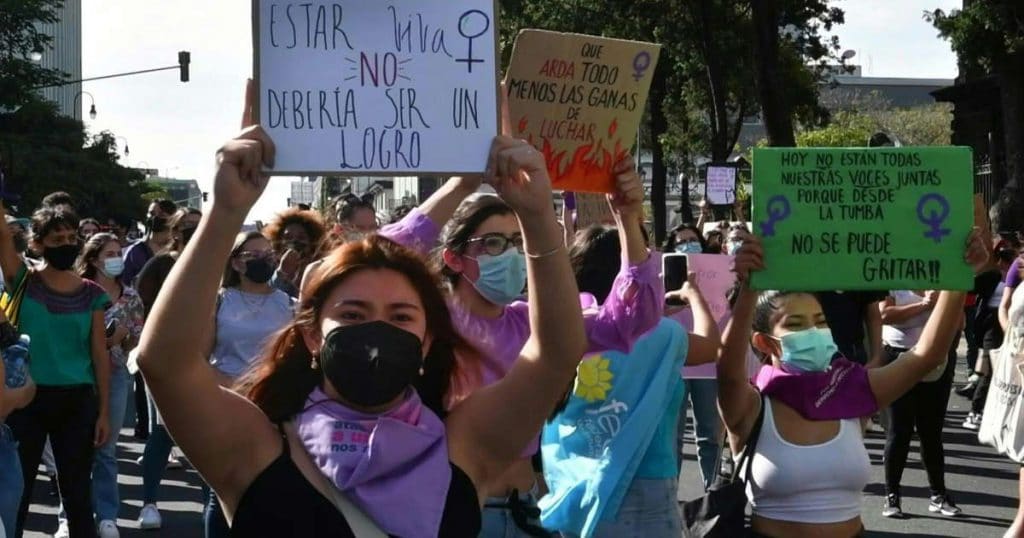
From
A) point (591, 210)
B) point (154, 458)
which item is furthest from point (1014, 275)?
point (154, 458)

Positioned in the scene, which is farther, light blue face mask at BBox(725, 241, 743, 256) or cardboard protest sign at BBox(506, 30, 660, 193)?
cardboard protest sign at BBox(506, 30, 660, 193)

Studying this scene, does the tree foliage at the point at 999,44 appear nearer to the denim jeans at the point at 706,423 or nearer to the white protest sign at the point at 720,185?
the white protest sign at the point at 720,185

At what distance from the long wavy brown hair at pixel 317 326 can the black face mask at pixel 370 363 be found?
0.17m

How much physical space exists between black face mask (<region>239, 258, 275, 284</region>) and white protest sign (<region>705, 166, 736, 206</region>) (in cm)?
1763

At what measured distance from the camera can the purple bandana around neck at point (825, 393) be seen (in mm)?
4832

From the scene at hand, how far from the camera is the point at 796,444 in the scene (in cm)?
480

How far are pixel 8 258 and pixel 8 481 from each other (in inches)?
57.5

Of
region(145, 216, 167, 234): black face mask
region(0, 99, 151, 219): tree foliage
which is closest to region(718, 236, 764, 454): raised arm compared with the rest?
region(145, 216, 167, 234): black face mask

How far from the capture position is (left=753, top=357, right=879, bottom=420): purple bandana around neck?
15.9 feet

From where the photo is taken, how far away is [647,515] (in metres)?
5.08

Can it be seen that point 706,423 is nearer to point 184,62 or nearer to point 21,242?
point 21,242

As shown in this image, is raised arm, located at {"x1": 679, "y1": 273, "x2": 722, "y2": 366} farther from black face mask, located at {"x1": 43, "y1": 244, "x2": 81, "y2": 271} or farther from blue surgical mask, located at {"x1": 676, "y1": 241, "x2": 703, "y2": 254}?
blue surgical mask, located at {"x1": 676, "y1": 241, "x2": 703, "y2": 254}

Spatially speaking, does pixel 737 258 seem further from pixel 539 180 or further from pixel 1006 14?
pixel 1006 14

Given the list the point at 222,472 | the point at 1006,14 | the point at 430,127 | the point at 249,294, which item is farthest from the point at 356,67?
the point at 1006,14
